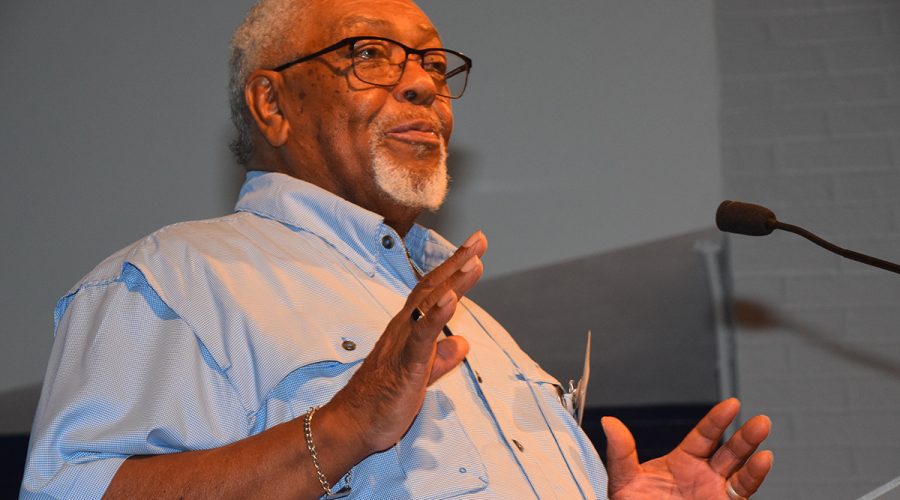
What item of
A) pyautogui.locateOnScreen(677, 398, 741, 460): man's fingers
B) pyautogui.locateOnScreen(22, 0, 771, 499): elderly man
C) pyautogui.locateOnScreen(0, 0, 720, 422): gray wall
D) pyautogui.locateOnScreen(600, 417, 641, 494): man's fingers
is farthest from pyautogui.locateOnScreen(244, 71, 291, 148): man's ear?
pyautogui.locateOnScreen(0, 0, 720, 422): gray wall

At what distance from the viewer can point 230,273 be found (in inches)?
56.5

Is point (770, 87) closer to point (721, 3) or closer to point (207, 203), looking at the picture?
point (721, 3)

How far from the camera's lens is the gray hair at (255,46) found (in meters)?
1.90

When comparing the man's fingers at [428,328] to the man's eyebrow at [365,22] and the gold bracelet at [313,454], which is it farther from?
the man's eyebrow at [365,22]

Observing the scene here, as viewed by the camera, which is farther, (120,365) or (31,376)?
(31,376)

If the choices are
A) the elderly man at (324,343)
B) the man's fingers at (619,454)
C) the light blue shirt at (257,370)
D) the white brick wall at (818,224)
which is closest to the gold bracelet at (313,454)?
the elderly man at (324,343)

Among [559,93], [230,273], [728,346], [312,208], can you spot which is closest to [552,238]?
[559,93]

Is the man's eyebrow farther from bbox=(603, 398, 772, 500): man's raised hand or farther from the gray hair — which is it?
bbox=(603, 398, 772, 500): man's raised hand

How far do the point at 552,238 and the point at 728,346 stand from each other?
581 millimetres

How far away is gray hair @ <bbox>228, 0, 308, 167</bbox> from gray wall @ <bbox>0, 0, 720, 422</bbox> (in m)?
0.96

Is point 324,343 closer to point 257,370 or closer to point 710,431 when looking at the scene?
point 257,370

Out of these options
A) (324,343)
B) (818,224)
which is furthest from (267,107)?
(818,224)

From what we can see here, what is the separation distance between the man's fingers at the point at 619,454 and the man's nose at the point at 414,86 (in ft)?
2.02

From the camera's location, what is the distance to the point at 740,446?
5.30ft
